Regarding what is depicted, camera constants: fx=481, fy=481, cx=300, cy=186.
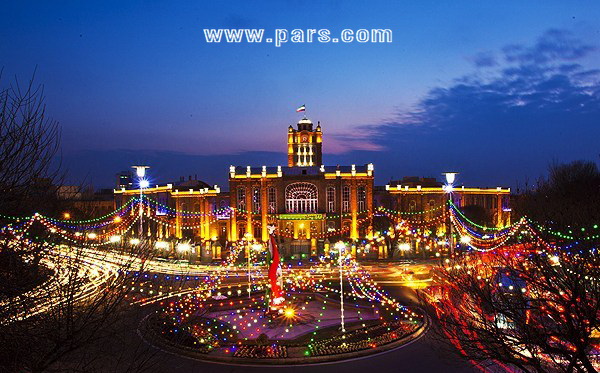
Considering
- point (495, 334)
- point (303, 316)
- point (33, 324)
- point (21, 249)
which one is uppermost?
point (21, 249)

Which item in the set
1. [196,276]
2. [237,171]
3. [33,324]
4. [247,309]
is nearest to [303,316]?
[247,309]

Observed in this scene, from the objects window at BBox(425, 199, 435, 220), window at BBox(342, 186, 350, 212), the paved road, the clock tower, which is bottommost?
the paved road

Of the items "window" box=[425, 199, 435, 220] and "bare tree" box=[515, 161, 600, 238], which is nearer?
"bare tree" box=[515, 161, 600, 238]

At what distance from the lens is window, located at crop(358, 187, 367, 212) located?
208ft

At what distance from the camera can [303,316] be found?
27.6 m

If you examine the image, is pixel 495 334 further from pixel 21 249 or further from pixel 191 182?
pixel 191 182

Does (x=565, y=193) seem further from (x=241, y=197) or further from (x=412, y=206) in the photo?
(x=241, y=197)

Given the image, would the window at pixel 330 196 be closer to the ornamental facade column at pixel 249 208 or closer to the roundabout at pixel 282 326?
the ornamental facade column at pixel 249 208

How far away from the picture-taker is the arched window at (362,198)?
208 feet

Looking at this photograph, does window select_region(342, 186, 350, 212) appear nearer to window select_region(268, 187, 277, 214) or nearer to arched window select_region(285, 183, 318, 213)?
arched window select_region(285, 183, 318, 213)

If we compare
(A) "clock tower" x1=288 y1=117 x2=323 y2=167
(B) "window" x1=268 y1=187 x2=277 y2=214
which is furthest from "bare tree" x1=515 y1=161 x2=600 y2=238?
(A) "clock tower" x1=288 y1=117 x2=323 y2=167

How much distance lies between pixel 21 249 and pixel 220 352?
13143 millimetres

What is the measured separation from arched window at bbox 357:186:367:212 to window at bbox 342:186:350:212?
146cm

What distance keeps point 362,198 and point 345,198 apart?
2.28 metres
